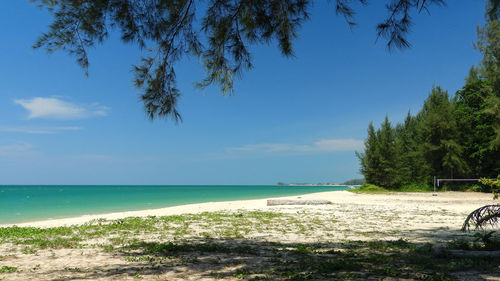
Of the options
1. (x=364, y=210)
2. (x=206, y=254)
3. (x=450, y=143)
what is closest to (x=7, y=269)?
(x=206, y=254)

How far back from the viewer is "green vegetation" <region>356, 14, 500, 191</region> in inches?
1371

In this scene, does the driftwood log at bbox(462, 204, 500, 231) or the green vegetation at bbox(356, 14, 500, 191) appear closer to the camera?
the driftwood log at bbox(462, 204, 500, 231)

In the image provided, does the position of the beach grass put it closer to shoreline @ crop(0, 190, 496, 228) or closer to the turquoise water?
shoreline @ crop(0, 190, 496, 228)

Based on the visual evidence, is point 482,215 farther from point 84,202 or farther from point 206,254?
point 84,202

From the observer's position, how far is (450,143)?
118 ft

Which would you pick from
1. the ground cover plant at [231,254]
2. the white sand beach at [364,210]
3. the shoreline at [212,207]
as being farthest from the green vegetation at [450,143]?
the ground cover plant at [231,254]

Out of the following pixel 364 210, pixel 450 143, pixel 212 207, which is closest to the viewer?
pixel 364 210

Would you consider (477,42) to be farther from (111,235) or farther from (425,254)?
(111,235)

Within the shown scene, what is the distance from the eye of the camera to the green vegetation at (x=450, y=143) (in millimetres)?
34812

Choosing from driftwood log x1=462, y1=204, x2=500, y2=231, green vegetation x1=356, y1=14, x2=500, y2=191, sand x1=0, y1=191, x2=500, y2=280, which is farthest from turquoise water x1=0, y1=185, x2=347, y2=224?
driftwood log x1=462, y1=204, x2=500, y2=231

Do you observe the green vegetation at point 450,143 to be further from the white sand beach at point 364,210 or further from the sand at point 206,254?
the sand at point 206,254

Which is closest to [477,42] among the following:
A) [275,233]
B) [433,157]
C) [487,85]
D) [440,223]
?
[487,85]

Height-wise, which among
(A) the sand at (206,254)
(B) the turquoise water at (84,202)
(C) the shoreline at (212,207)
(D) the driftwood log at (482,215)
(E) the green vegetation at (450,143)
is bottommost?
(B) the turquoise water at (84,202)

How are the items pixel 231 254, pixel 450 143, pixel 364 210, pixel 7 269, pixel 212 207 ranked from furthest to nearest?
pixel 450 143 < pixel 212 207 < pixel 364 210 < pixel 231 254 < pixel 7 269
